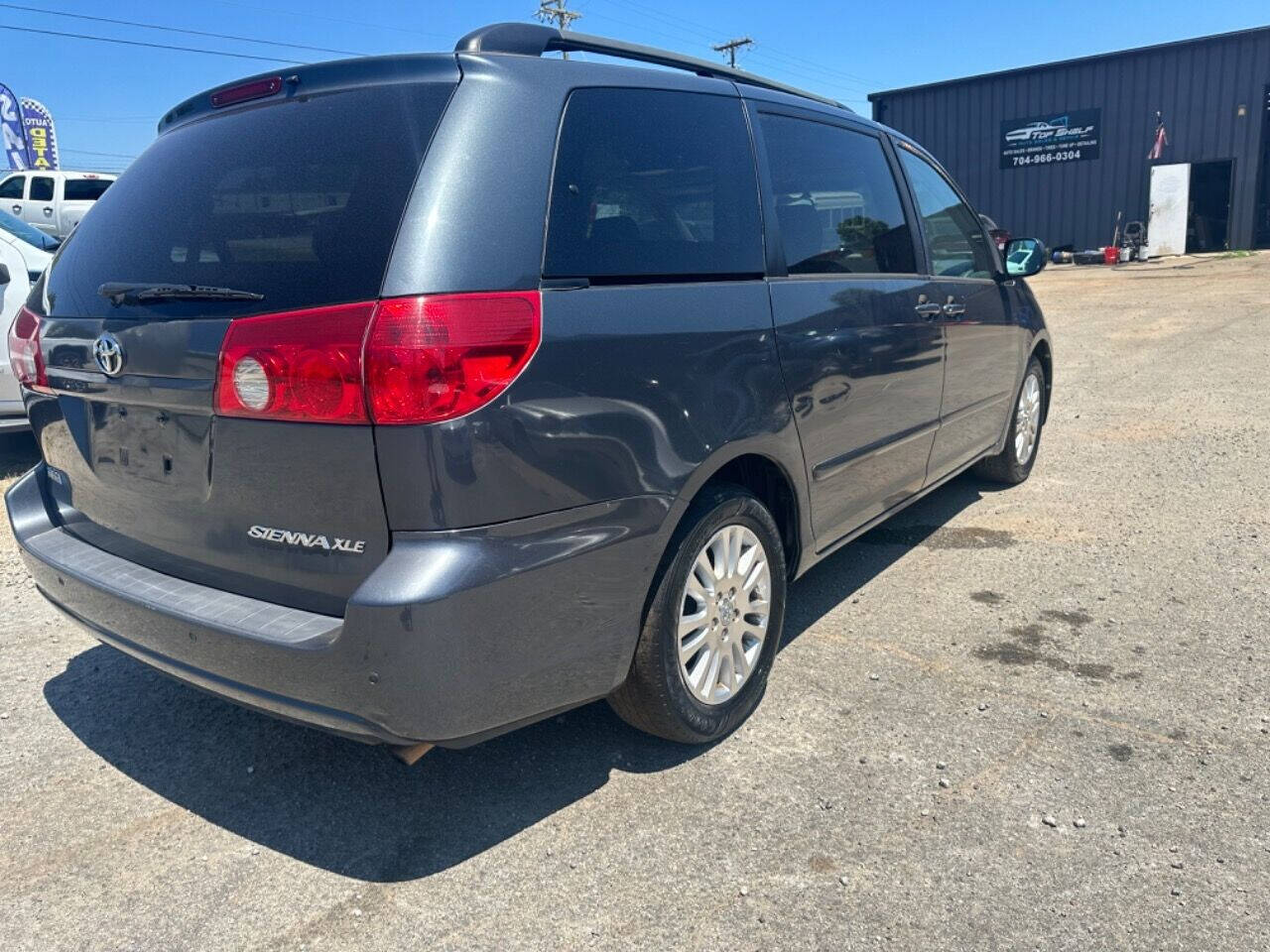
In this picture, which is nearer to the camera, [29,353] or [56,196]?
[29,353]

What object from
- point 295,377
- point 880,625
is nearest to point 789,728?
point 880,625

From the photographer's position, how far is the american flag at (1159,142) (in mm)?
29828

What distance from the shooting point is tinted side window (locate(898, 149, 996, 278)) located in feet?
14.4

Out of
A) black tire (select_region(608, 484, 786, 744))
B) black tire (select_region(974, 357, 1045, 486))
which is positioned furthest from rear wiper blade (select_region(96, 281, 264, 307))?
black tire (select_region(974, 357, 1045, 486))

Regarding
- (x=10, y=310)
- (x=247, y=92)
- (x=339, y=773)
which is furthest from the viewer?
(x=10, y=310)

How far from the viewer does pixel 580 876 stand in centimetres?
241

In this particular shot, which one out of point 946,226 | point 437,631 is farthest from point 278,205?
point 946,226

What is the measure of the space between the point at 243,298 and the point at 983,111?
35.1 meters

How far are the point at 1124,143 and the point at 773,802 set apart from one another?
3317cm

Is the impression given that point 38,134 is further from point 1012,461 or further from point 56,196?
point 1012,461

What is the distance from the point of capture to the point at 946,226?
4598mm

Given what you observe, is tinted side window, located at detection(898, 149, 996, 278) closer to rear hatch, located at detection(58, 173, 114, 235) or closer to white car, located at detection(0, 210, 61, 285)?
white car, located at detection(0, 210, 61, 285)

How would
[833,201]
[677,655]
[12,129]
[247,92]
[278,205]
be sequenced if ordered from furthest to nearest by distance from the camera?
[12,129]
[833,201]
[677,655]
[247,92]
[278,205]

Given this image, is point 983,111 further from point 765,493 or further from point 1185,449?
point 765,493
